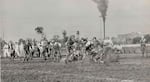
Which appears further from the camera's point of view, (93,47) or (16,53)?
(16,53)

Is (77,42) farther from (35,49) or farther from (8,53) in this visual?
(8,53)

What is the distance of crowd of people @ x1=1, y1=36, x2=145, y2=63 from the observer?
32.8 metres

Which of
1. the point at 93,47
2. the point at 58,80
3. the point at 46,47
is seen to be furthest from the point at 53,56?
the point at 58,80

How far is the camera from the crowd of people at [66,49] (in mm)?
32750

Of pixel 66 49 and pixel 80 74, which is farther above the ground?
pixel 66 49

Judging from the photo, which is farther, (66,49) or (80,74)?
(66,49)

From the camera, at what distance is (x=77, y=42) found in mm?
36188

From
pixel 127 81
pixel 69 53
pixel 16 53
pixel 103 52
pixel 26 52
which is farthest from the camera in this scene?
pixel 16 53

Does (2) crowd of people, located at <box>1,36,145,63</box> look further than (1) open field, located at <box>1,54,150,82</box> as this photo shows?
Yes

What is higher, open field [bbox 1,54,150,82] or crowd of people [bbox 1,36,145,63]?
crowd of people [bbox 1,36,145,63]

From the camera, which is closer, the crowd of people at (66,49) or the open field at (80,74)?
the open field at (80,74)

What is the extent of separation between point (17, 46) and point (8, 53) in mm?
1271

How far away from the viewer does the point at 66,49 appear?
124 feet

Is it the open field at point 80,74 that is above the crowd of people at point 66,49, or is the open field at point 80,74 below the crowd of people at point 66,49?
below
